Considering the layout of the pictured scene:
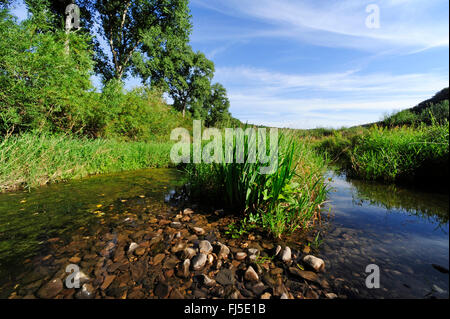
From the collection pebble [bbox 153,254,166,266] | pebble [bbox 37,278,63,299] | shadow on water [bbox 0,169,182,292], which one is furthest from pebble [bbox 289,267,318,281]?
shadow on water [bbox 0,169,182,292]

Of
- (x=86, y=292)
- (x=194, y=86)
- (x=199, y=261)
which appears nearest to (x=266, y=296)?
(x=199, y=261)

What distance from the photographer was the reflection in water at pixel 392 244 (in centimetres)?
166

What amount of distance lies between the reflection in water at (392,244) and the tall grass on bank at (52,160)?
7622 mm

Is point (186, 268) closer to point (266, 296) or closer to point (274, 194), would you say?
point (266, 296)

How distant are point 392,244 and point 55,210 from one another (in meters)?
5.89

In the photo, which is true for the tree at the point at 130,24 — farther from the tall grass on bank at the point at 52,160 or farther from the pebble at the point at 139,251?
the pebble at the point at 139,251

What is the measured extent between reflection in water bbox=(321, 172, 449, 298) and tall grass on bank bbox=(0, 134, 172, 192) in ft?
25.0

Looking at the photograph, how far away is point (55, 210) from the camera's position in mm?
3553

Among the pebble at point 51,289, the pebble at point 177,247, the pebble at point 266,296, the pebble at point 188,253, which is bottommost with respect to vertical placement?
the pebble at point 51,289

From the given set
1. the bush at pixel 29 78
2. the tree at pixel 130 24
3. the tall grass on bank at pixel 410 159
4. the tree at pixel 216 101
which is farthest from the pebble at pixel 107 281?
the tree at pixel 216 101

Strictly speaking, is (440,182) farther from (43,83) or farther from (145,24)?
(145,24)

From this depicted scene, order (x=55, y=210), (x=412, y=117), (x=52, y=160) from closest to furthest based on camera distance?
(x=55, y=210), (x=52, y=160), (x=412, y=117)

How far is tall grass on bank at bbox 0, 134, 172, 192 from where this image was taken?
482cm
